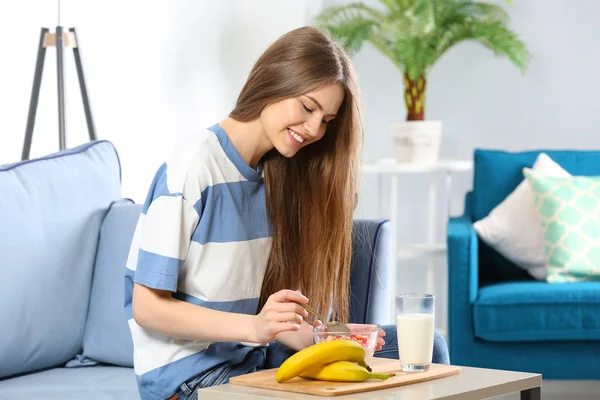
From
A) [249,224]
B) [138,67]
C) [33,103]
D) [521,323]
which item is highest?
[138,67]

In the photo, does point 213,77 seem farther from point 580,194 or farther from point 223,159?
point 223,159

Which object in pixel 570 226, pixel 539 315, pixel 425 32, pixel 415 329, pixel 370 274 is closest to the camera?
pixel 415 329

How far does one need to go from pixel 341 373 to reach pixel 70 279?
39.8 inches

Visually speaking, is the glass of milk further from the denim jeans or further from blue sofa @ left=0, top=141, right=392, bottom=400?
blue sofa @ left=0, top=141, right=392, bottom=400

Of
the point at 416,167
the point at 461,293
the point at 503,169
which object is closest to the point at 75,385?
the point at 461,293

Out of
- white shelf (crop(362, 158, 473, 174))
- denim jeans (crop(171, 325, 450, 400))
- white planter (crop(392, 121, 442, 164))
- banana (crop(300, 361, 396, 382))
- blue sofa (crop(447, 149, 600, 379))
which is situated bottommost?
blue sofa (crop(447, 149, 600, 379))

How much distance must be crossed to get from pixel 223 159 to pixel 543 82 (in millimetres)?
2992

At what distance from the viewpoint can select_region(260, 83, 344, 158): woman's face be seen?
167 centimetres

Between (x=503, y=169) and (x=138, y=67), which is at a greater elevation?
(x=138, y=67)

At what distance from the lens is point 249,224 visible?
175 centimetres

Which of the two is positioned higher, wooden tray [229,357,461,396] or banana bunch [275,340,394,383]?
banana bunch [275,340,394,383]

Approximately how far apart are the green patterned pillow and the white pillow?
0.21 feet

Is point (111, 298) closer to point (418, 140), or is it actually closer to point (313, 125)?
point (313, 125)

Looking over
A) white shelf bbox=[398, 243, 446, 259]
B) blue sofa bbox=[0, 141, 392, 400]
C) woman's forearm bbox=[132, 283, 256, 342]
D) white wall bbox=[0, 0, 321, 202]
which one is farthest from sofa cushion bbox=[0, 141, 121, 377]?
white shelf bbox=[398, 243, 446, 259]
